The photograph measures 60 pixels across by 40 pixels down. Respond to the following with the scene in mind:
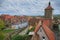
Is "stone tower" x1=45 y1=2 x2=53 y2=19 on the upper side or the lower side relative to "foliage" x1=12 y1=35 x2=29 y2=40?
upper

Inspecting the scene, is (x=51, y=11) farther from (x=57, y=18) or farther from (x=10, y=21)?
(x=10, y=21)

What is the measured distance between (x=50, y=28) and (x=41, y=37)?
1.02 ft

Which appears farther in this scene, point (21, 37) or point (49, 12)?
point (21, 37)

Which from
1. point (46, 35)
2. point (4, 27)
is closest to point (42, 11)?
point (46, 35)

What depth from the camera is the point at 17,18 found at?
A: 567cm

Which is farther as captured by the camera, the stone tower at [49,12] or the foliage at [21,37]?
the foliage at [21,37]

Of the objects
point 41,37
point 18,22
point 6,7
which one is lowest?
point 41,37

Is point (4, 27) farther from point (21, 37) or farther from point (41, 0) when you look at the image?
point (41, 0)

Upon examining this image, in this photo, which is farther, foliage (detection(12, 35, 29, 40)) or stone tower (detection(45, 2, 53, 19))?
foliage (detection(12, 35, 29, 40))

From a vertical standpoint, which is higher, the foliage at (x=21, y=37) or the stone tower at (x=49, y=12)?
the stone tower at (x=49, y=12)

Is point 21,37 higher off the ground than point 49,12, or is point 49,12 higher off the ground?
point 49,12

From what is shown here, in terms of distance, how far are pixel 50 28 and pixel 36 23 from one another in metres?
0.37

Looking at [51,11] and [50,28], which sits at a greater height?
[51,11]

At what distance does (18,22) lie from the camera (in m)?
5.66
